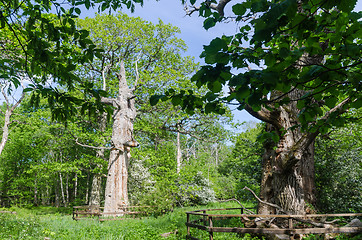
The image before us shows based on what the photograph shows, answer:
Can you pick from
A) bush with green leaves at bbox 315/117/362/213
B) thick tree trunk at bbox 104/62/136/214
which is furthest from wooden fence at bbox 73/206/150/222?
bush with green leaves at bbox 315/117/362/213

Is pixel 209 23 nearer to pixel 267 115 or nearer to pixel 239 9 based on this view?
pixel 239 9

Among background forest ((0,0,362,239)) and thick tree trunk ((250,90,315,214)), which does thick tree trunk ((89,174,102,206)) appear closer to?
background forest ((0,0,362,239))

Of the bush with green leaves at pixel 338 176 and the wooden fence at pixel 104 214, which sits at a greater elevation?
the bush with green leaves at pixel 338 176

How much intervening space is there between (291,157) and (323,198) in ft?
15.1

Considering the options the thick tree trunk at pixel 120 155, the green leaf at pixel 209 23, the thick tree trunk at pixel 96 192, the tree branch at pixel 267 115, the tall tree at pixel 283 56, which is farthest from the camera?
the thick tree trunk at pixel 96 192

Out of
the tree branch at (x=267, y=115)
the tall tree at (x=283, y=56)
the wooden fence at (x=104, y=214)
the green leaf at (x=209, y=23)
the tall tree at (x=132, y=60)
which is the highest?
the tall tree at (x=132, y=60)

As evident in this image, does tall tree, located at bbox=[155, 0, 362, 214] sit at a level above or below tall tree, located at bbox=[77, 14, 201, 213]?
below

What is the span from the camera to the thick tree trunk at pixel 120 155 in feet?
41.8

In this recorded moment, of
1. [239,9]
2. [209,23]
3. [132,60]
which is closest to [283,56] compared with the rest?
[239,9]

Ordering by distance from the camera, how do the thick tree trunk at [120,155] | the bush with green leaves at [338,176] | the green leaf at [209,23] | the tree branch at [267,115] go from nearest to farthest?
1. the green leaf at [209,23]
2. the tree branch at [267,115]
3. the bush with green leaves at [338,176]
4. the thick tree trunk at [120,155]

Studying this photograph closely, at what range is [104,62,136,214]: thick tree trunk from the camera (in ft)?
41.8

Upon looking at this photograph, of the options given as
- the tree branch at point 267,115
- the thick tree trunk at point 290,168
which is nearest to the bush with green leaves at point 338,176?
the thick tree trunk at point 290,168

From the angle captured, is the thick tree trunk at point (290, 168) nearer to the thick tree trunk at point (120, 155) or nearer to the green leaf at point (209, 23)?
the green leaf at point (209, 23)

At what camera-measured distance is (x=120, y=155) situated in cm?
1335
